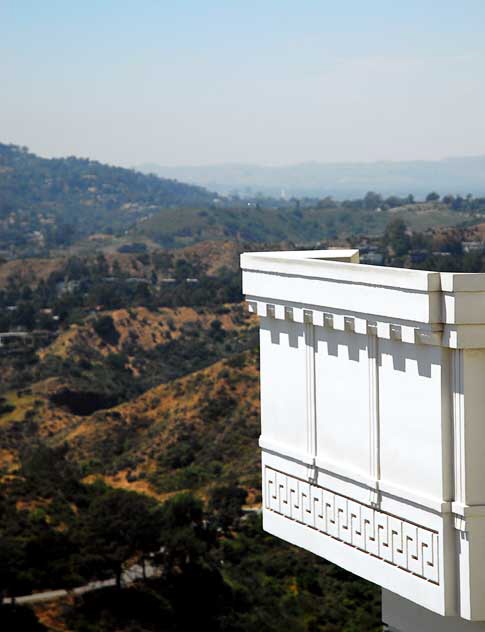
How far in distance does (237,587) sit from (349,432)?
89.7 ft

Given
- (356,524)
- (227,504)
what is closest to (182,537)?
(227,504)

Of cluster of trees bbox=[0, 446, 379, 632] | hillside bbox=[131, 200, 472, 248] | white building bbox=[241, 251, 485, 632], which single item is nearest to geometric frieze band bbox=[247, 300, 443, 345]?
white building bbox=[241, 251, 485, 632]

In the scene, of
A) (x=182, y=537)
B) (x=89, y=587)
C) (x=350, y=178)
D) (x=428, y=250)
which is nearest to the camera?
(x=89, y=587)

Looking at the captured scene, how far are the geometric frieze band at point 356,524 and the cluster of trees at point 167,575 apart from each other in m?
22.9

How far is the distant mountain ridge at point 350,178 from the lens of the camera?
131m

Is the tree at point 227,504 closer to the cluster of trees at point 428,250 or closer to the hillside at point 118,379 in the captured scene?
the hillside at point 118,379

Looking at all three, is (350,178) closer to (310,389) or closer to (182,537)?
(182,537)

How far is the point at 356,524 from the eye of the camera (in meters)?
5.82

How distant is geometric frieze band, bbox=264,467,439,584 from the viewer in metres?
5.33

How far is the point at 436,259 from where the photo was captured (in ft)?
212

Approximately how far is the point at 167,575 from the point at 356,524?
27174 mm

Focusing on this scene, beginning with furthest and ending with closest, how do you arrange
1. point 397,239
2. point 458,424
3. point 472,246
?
point 397,239 < point 472,246 < point 458,424

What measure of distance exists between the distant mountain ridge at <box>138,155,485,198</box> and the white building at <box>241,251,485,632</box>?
117 meters

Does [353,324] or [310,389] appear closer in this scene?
[353,324]
